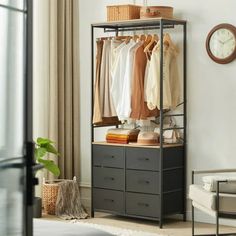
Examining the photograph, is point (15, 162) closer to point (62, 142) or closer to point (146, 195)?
point (146, 195)

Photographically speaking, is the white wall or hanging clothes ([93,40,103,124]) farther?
hanging clothes ([93,40,103,124])

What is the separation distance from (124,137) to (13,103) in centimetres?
417

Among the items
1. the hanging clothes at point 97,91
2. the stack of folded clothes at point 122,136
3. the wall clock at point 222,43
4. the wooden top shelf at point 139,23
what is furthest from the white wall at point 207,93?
the hanging clothes at point 97,91

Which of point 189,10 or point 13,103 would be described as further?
point 189,10

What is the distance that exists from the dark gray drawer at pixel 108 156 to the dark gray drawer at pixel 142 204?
331 millimetres

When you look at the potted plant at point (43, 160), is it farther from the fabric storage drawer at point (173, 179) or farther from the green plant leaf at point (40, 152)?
the fabric storage drawer at point (173, 179)

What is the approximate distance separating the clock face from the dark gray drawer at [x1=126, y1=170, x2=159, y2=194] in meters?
1.26

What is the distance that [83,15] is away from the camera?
7.12m

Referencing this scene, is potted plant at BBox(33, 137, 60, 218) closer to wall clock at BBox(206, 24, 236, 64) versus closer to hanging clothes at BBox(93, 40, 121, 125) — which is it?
hanging clothes at BBox(93, 40, 121, 125)

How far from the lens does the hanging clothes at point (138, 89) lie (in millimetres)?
6219

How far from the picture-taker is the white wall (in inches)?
239

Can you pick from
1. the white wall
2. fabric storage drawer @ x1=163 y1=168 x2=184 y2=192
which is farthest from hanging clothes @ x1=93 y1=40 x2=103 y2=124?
fabric storage drawer @ x1=163 y1=168 x2=184 y2=192

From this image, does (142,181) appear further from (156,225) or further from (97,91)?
(97,91)

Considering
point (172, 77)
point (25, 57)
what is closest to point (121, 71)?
point (172, 77)
